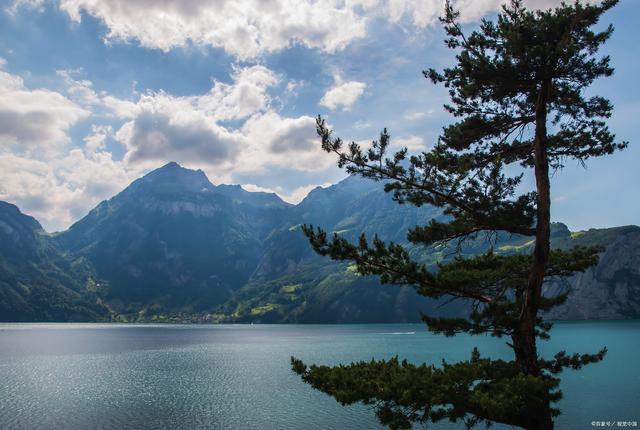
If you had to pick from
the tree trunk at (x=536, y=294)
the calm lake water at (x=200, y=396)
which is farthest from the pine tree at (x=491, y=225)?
the calm lake water at (x=200, y=396)

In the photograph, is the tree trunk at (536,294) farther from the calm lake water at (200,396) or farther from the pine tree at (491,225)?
the calm lake water at (200,396)

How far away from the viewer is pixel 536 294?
2180 centimetres

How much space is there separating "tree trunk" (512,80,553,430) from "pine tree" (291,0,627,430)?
5 centimetres

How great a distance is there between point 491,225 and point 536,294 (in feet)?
13.4

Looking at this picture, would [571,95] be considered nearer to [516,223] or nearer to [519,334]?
[516,223]

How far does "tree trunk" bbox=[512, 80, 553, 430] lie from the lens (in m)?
19.7

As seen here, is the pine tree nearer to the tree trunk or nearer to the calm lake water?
the tree trunk

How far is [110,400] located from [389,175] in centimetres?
6968

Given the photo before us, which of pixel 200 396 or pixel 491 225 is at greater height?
pixel 491 225

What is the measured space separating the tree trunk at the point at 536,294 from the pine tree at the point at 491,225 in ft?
0.18

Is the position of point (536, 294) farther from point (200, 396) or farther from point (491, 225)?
point (200, 396)

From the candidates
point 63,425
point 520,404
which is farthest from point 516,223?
point 63,425

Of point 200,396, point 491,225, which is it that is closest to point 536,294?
point 491,225

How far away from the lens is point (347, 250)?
2092cm
